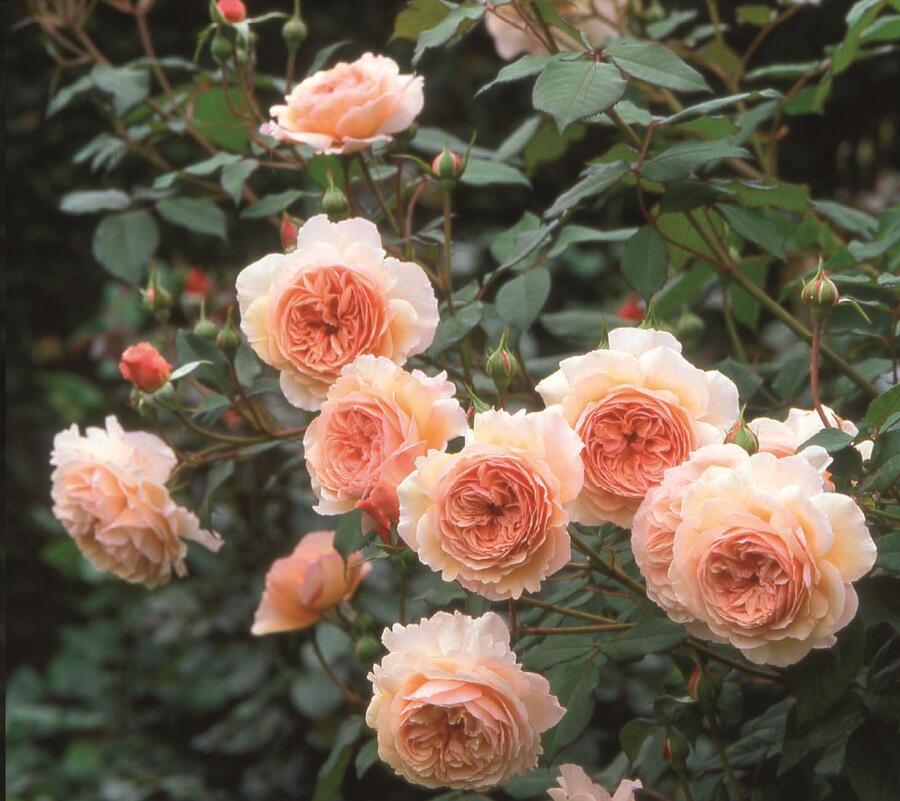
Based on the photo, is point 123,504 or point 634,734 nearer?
point 634,734

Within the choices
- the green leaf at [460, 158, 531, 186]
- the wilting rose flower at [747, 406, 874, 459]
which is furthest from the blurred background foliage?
the wilting rose flower at [747, 406, 874, 459]

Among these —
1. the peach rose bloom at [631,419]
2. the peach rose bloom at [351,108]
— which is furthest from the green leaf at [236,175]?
the peach rose bloom at [631,419]

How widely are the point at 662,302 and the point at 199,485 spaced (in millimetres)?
1279

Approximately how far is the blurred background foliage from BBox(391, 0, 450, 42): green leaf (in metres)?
→ 0.27

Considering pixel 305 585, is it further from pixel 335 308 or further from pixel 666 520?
pixel 666 520

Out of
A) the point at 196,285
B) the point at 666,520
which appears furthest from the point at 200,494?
the point at 666,520

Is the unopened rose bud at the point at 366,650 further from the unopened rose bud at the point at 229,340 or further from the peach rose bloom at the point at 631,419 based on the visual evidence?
the peach rose bloom at the point at 631,419

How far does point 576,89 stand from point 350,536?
1.24ft

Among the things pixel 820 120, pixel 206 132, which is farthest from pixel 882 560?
pixel 820 120

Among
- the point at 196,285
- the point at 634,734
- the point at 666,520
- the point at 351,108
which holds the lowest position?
the point at 196,285

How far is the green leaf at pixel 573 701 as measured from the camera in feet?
2.83

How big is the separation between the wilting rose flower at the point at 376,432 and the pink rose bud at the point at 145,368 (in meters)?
0.20

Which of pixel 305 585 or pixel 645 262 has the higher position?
pixel 645 262

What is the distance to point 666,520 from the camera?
729mm
